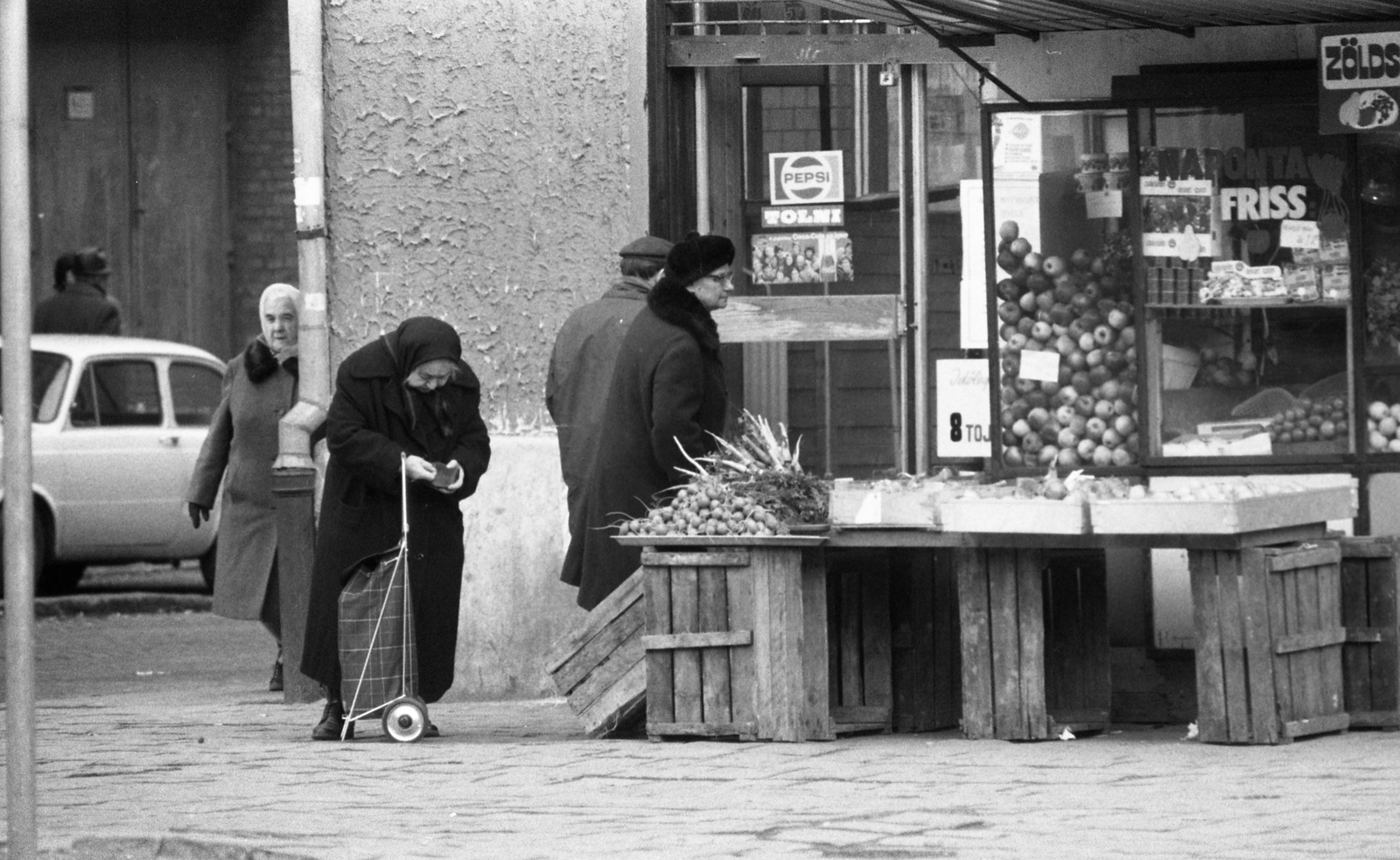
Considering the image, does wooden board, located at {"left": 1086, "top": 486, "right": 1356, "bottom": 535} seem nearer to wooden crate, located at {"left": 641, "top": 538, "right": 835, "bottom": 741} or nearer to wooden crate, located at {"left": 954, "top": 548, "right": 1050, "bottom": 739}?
wooden crate, located at {"left": 954, "top": 548, "right": 1050, "bottom": 739}

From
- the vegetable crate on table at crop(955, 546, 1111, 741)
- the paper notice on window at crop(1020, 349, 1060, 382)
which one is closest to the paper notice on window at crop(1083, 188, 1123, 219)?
the paper notice on window at crop(1020, 349, 1060, 382)

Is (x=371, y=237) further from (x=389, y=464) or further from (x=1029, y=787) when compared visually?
(x=1029, y=787)

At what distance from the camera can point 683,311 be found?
29.9 ft

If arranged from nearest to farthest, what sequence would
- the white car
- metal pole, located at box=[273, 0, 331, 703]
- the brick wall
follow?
metal pole, located at box=[273, 0, 331, 703]
the white car
the brick wall

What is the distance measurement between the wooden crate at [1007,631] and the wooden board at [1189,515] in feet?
1.22

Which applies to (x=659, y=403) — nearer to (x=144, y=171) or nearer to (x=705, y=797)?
(x=705, y=797)

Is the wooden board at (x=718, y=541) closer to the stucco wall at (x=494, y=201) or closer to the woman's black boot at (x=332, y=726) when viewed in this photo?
the woman's black boot at (x=332, y=726)

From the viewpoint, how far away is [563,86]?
35.3 ft

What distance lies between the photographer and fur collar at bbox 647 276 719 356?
29.9ft

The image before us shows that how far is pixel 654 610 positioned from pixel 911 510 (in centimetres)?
94

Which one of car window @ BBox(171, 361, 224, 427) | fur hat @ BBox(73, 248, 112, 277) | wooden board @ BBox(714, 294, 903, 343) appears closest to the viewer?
wooden board @ BBox(714, 294, 903, 343)

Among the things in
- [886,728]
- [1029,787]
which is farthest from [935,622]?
[1029,787]

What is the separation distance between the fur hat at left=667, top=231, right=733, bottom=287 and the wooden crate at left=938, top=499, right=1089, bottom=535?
5.03 ft

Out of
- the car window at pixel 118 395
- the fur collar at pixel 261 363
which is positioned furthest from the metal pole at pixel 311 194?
the car window at pixel 118 395
